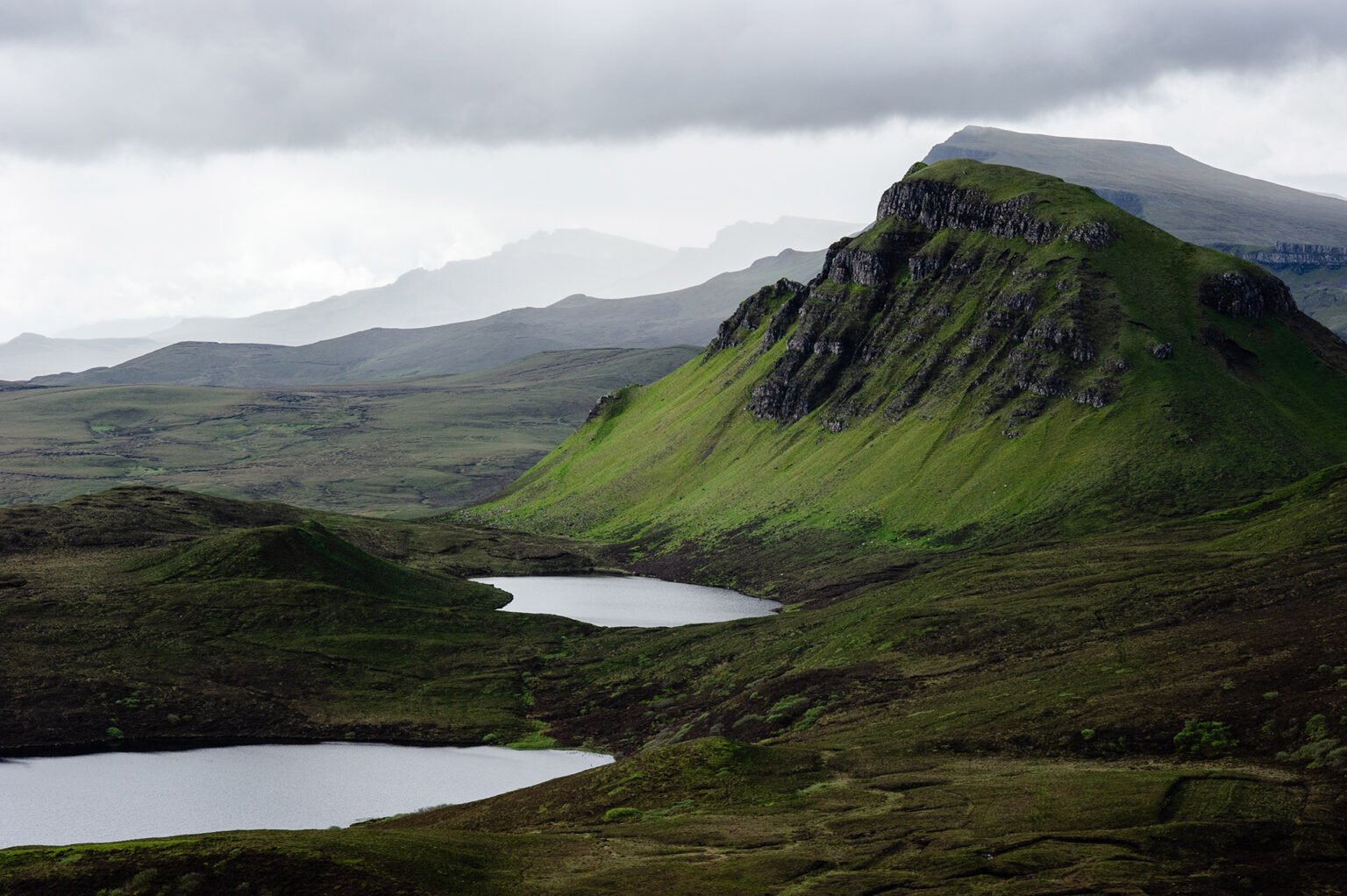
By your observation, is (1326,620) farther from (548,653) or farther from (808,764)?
(548,653)

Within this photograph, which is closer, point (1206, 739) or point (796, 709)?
point (1206, 739)

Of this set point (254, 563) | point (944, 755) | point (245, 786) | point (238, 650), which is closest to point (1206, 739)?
point (944, 755)

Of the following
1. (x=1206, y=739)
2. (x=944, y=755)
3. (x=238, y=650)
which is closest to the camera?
(x=1206, y=739)

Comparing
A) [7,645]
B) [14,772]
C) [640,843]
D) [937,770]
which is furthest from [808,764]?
[7,645]

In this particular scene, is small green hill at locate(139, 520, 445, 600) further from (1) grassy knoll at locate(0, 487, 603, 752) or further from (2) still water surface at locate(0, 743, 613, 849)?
(2) still water surface at locate(0, 743, 613, 849)

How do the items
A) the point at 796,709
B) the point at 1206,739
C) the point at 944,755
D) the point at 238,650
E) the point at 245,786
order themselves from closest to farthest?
the point at 1206,739 → the point at 944,755 → the point at 245,786 → the point at 796,709 → the point at 238,650

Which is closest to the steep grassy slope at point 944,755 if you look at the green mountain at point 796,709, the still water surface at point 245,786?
the green mountain at point 796,709

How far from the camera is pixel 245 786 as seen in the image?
388 feet

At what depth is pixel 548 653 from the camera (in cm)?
17750

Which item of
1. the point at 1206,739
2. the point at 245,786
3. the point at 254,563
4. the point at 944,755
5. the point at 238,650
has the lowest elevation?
the point at 245,786

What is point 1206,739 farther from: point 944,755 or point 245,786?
point 245,786

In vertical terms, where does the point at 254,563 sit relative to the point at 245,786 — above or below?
above

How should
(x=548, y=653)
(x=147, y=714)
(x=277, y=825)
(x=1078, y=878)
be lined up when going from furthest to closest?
(x=548, y=653) → (x=147, y=714) → (x=277, y=825) → (x=1078, y=878)

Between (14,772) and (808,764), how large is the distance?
82.5m
